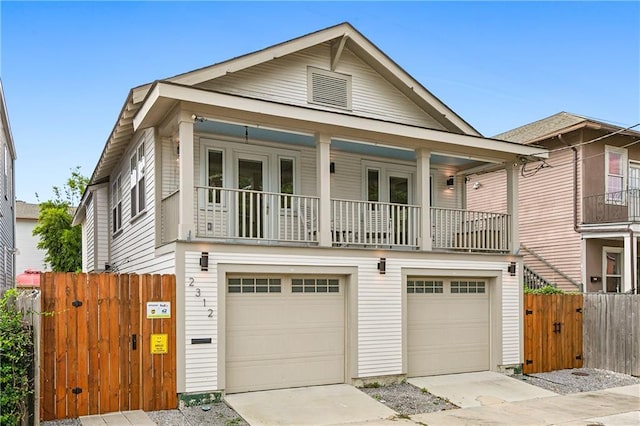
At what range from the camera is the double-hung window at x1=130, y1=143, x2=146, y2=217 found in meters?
11.3

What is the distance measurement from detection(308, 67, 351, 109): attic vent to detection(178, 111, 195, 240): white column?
3.59 m

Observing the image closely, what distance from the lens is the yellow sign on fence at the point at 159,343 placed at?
8320 millimetres

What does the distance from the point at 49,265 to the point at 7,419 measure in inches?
1262

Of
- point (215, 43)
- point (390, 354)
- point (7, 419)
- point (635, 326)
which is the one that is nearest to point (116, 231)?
point (215, 43)

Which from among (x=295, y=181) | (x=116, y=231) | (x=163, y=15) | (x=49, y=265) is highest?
(x=163, y=15)

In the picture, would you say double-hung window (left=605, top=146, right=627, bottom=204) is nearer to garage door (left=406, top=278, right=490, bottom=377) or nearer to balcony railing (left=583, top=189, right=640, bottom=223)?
balcony railing (left=583, top=189, right=640, bottom=223)

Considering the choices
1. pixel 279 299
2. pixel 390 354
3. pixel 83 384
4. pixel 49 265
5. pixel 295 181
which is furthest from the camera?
pixel 49 265

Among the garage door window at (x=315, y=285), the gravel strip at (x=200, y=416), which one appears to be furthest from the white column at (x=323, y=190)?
the gravel strip at (x=200, y=416)

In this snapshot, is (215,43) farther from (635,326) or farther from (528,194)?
(635,326)

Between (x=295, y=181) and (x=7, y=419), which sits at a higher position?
(x=295, y=181)

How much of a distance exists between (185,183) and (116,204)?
718cm

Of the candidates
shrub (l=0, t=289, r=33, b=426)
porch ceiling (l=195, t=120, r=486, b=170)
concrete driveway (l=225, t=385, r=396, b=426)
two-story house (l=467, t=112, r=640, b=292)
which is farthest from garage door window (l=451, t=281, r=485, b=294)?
shrub (l=0, t=289, r=33, b=426)

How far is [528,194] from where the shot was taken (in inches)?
734

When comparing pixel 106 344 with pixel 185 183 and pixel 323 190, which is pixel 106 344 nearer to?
pixel 185 183
